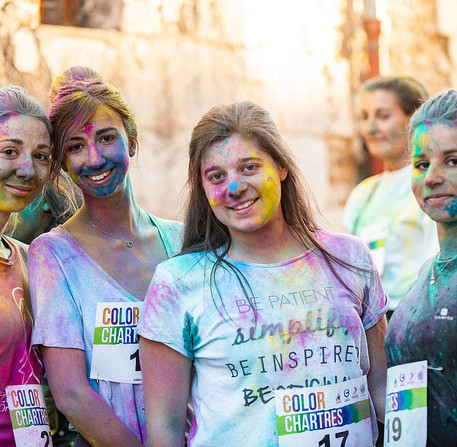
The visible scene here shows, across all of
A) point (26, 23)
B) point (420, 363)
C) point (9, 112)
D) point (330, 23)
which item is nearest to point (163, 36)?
point (26, 23)

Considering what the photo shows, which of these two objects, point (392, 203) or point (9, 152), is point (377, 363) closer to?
point (9, 152)

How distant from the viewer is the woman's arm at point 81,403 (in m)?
3.09

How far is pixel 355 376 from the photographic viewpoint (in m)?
2.98

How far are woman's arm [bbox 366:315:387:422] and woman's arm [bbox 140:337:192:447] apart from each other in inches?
27.0

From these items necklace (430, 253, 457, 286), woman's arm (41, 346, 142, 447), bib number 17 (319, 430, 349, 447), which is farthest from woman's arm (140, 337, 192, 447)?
necklace (430, 253, 457, 286)

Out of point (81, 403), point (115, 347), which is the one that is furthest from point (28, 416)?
point (115, 347)

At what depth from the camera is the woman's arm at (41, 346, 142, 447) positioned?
10.1 ft

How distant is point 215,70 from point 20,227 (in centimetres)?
326

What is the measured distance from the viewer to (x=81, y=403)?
3.09m

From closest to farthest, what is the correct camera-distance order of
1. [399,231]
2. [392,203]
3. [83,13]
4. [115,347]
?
[115,347] < [399,231] < [392,203] < [83,13]

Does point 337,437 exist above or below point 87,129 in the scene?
below

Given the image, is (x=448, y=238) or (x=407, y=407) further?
(x=448, y=238)

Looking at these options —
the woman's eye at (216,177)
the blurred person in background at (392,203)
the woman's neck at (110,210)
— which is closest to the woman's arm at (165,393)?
the woman's eye at (216,177)

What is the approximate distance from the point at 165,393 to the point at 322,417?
0.54 meters
